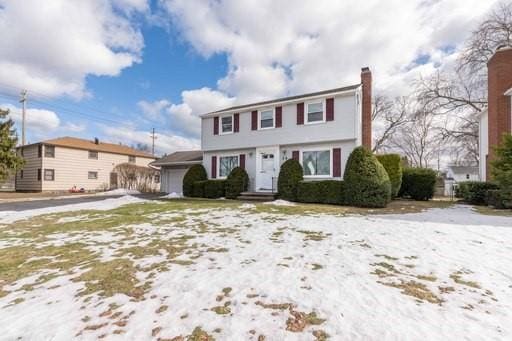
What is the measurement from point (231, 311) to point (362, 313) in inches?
53.1

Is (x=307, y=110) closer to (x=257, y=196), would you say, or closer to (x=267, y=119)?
(x=267, y=119)

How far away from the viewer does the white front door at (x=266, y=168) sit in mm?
15383

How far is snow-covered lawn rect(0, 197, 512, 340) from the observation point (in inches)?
95.9

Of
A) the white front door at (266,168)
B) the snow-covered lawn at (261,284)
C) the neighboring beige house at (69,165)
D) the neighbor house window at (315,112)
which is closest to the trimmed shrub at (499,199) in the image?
the snow-covered lawn at (261,284)

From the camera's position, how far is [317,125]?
14.2 metres

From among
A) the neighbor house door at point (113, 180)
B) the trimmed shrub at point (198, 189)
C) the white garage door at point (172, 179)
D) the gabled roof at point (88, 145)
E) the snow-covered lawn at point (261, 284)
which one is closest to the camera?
the snow-covered lawn at point (261, 284)

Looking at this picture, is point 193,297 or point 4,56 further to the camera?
point 4,56

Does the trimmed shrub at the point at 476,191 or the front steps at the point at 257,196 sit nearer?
the trimmed shrub at the point at 476,191

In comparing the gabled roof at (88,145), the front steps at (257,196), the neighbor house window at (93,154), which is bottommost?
the front steps at (257,196)

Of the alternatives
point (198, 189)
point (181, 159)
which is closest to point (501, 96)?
point (198, 189)

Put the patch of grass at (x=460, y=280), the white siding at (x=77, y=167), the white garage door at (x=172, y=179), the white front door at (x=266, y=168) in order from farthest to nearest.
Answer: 1. the white siding at (x=77, y=167)
2. the white garage door at (x=172, y=179)
3. the white front door at (x=266, y=168)
4. the patch of grass at (x=460, y=280)

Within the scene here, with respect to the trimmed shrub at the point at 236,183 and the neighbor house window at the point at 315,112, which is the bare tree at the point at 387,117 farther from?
the trimmed shrub at the point at 236,183

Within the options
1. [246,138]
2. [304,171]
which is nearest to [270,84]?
[246,138]

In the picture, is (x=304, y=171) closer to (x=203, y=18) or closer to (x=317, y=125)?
(x=317, y=125)
